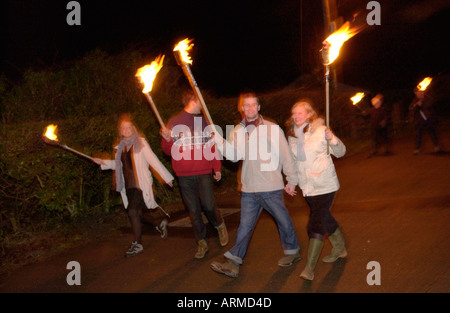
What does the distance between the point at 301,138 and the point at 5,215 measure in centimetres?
456

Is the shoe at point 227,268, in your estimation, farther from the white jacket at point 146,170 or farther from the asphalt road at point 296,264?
the white jacket at point 146,170

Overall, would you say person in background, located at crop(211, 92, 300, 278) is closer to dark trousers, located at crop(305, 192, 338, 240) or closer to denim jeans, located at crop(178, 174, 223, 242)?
dark trousers, located at crop(305, 192, 338, 240)

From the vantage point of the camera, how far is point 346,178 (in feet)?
33.0

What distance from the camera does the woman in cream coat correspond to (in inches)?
188

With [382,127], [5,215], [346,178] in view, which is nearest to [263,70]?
[382,127]

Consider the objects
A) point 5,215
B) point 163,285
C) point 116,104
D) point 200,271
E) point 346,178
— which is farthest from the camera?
point 116,104

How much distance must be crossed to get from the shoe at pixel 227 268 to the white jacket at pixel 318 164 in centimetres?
108

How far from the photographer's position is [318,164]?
4.83 m

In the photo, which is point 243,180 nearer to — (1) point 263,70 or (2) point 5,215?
(2) point 5,215

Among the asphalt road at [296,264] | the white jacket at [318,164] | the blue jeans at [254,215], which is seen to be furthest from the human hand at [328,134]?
the asphalt road at [296,264]

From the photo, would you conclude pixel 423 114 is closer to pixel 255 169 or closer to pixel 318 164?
pixel 318 164

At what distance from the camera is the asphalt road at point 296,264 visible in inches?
183

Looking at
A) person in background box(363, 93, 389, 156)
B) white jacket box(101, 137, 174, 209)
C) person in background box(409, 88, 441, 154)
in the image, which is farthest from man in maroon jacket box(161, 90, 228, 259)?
person in background box(363, 93, 389, 156)

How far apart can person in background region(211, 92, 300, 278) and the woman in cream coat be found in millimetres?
164
